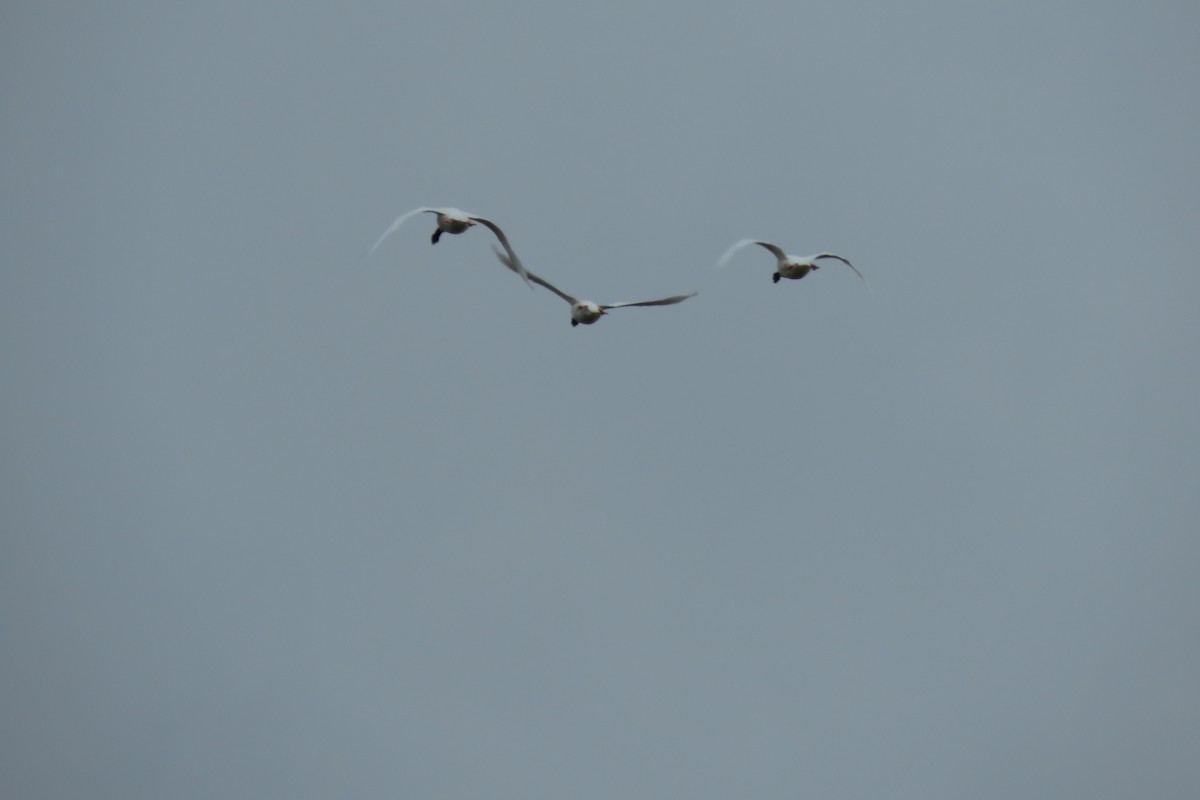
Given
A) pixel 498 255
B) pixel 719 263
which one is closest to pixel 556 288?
pixel 498 255

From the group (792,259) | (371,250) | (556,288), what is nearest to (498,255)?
(556,288)

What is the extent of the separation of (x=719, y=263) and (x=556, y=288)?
46.7 feet

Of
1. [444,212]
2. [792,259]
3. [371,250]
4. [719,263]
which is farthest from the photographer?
[792,259]

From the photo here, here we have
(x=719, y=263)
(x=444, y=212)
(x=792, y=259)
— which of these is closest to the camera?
(x=719, y=263)

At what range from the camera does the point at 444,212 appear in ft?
178

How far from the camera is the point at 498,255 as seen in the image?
60531mm

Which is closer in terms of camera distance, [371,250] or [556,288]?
[371,250]

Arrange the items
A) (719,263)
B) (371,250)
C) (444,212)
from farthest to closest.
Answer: (444,212) → (719,263) → (371,250)

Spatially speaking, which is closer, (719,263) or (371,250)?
(371,250)

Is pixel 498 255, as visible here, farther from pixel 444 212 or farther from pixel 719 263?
pixel 719 263

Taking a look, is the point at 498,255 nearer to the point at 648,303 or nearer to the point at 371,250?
the point at 648,303

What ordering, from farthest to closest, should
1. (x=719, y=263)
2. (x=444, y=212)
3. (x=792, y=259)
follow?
1. (x=792, y=259)
2. (x=444, y=212)
3. (x=719, y=263)

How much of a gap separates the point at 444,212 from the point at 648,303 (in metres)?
10.5

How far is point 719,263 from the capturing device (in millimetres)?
47469
